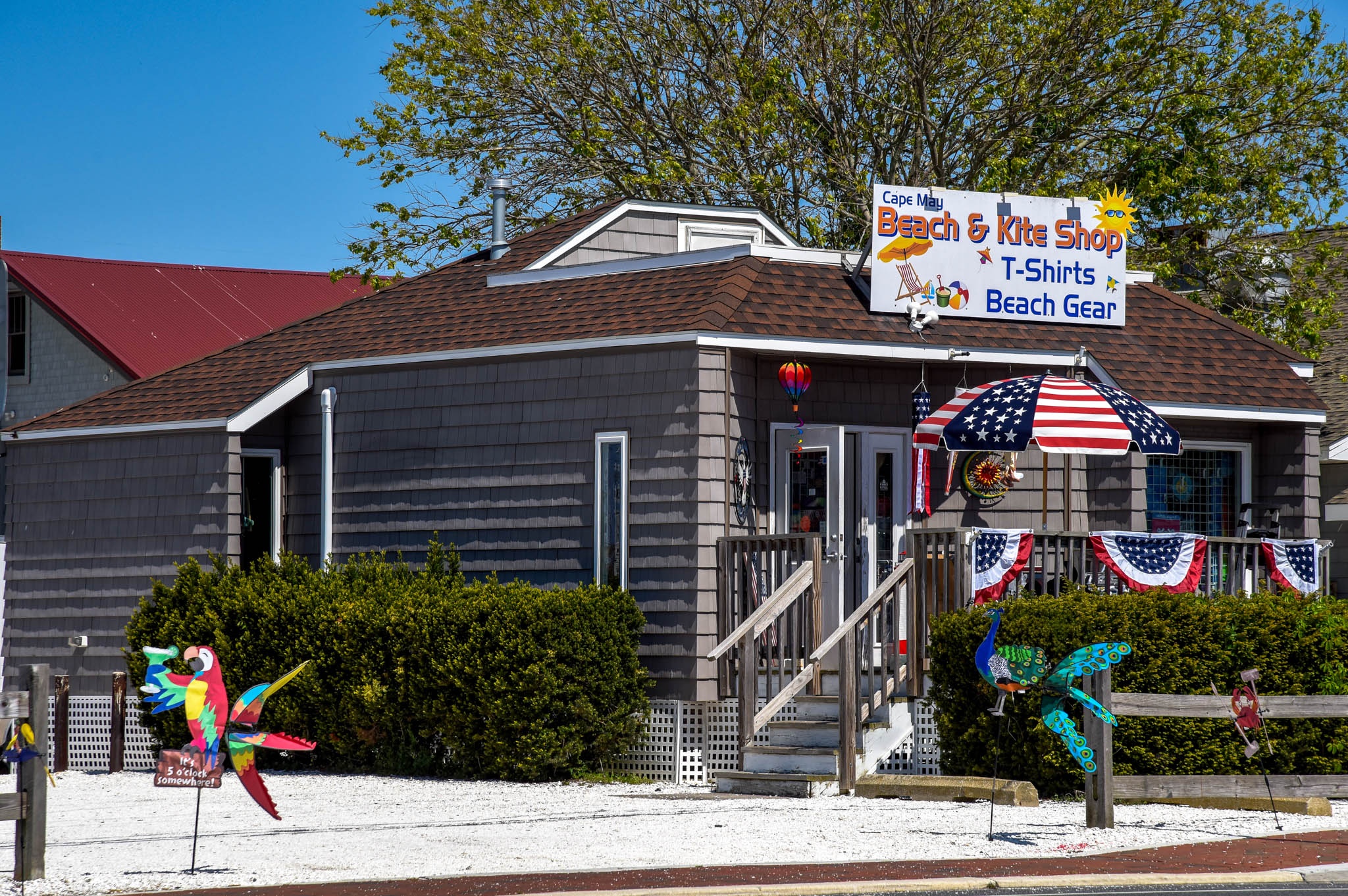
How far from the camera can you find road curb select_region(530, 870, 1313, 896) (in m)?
8.47

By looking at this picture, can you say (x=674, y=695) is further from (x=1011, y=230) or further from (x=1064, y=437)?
(x=1011, y=230)

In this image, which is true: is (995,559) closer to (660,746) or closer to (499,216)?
(660,746)

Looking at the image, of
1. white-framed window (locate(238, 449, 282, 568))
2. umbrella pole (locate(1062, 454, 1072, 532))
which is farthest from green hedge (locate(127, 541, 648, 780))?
umbrella pole (locate(1062, 454, 1072, 532))

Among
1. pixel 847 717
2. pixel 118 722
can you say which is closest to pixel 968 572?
pixel 847 717

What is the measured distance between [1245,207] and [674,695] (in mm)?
14911

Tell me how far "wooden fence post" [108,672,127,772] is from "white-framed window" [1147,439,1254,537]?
10.8m

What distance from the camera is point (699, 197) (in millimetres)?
27500

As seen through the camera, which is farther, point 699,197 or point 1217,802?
point 699,197

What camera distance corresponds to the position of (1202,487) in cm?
1750

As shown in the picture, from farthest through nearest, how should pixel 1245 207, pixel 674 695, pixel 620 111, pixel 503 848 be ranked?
pixel 620 111
pixel 1245 207
pixel 674 695
pixel 503 848

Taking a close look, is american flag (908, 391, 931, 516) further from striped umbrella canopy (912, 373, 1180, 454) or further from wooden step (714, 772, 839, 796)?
wooden step (714, 772, 839, 796)

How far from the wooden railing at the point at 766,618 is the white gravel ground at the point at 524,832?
0.98 metres

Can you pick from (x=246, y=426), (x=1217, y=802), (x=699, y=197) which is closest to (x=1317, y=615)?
(x=1217, y=802)

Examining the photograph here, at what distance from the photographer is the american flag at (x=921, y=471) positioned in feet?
50.6
